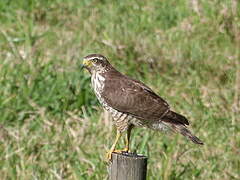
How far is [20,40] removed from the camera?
366 inches

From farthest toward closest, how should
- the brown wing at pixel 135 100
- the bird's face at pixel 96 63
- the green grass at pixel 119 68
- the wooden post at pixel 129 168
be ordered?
the green grass at pixel 119 68
the bird's face at pixel 96 63
the brown wing at pixel 135 100
the wooden post at pixel 129 168

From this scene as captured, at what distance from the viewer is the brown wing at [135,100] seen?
5125mm

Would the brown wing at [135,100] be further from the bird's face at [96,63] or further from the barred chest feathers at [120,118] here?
the bird's face at [96,63]

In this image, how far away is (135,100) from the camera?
203 inches

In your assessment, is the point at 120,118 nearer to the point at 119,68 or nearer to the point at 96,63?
the point at 96,63

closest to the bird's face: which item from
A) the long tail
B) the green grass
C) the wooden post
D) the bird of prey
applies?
the bird of prey

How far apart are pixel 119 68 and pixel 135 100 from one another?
3651 millimetres

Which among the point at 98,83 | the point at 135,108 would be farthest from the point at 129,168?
the point at 98,83

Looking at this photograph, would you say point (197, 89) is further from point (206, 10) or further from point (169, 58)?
point (206, 10)

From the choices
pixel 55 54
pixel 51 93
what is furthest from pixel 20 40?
pixel 51 93

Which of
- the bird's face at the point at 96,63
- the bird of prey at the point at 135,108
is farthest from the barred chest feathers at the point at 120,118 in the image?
the bird's face at the point at 96,63

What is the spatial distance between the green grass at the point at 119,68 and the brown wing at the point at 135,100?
1071mm

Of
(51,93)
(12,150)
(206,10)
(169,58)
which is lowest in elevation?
(12,150)

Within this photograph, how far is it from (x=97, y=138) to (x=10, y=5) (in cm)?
441
